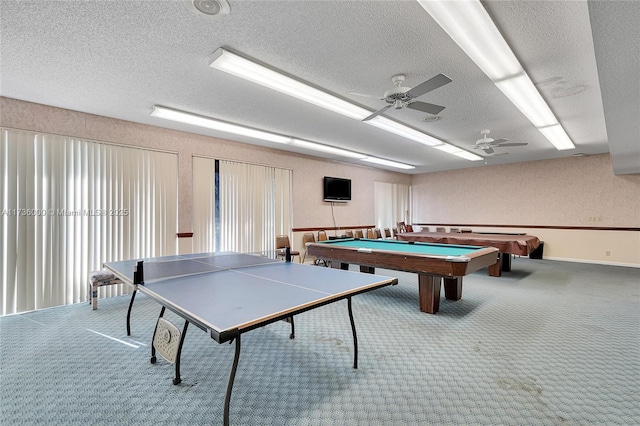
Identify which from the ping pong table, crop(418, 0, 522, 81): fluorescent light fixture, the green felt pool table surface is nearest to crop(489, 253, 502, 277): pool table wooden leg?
the green felt pool table surface

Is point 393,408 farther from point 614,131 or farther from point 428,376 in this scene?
point 614,131

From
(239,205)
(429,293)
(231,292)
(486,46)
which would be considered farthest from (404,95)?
(239,205)

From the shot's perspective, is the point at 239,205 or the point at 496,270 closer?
the point at 496,270

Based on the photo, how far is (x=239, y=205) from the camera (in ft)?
19.1

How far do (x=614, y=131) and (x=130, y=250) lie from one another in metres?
7.16

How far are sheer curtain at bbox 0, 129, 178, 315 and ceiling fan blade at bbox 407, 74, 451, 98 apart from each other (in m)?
4.20

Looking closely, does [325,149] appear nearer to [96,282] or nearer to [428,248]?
[428,248]

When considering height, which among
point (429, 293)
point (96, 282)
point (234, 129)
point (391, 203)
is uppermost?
point (234, 129)

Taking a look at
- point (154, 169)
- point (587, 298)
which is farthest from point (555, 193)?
point (154, 169)

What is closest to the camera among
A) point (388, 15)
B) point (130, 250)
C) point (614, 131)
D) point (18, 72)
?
point (388, 15)

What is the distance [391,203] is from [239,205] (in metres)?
5.69

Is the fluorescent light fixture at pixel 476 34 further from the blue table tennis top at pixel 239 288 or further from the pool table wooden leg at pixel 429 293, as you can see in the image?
the pool table wooden leg at pixel 429 293

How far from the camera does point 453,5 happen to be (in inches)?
75.9

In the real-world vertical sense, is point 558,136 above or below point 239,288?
above
